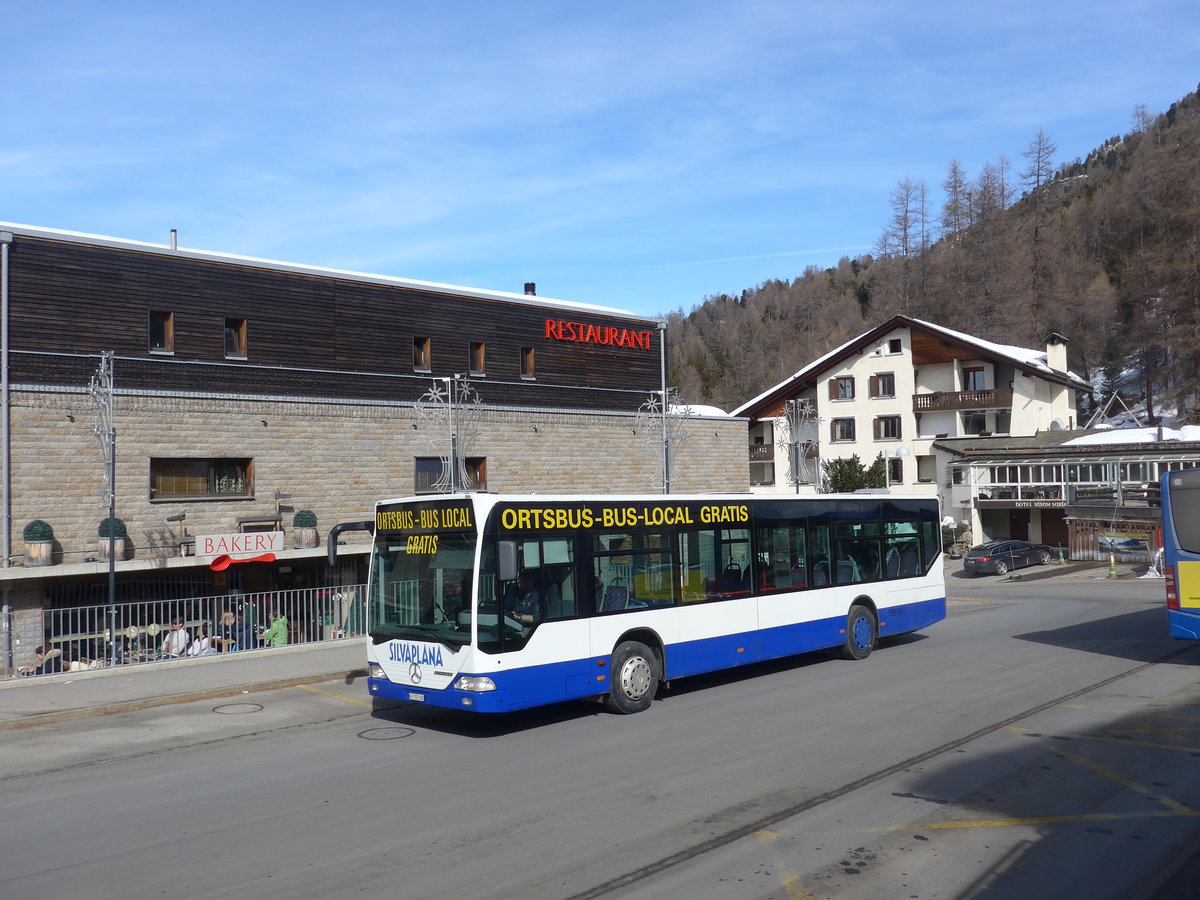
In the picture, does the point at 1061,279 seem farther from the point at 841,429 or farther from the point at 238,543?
the point at 238,543

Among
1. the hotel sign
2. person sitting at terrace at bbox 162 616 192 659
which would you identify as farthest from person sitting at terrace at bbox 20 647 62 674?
the hotel sign

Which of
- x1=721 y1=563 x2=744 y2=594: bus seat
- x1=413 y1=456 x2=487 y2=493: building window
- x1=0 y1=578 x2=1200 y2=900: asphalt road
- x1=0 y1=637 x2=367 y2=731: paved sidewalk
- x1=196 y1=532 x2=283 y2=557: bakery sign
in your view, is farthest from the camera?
x1=413 y1=456 x2=487 y2=493: building window

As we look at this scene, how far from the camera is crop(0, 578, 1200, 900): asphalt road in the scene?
6.57 m

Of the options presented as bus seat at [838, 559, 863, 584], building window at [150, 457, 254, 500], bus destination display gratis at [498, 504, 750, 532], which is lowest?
bus seat at [838, 559, 863, 584]

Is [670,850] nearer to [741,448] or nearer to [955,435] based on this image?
[741,448]

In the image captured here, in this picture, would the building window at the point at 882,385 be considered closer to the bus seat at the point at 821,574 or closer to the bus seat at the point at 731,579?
the bus seat at the point at 821,574

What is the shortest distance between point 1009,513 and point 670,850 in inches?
1798

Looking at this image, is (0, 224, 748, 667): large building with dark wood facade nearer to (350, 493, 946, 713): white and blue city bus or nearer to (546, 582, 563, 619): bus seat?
(350, 493, 946, 713): white and blue city bus

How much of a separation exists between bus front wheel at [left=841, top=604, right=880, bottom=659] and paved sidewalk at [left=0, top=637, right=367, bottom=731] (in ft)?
26.0

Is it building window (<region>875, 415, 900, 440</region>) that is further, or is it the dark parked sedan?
building window (<region>875, 415, 900, 440</region>)

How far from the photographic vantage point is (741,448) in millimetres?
34062

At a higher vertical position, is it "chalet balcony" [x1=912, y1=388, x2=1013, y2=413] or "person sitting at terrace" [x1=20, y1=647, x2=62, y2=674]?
"chalet balcony" [x1=912, y1=388, x2=1013, y2=413]

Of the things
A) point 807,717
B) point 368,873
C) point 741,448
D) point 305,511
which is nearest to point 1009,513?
point 741,448

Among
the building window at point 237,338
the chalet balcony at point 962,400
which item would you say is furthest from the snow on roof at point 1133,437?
the building window at point 237,338
